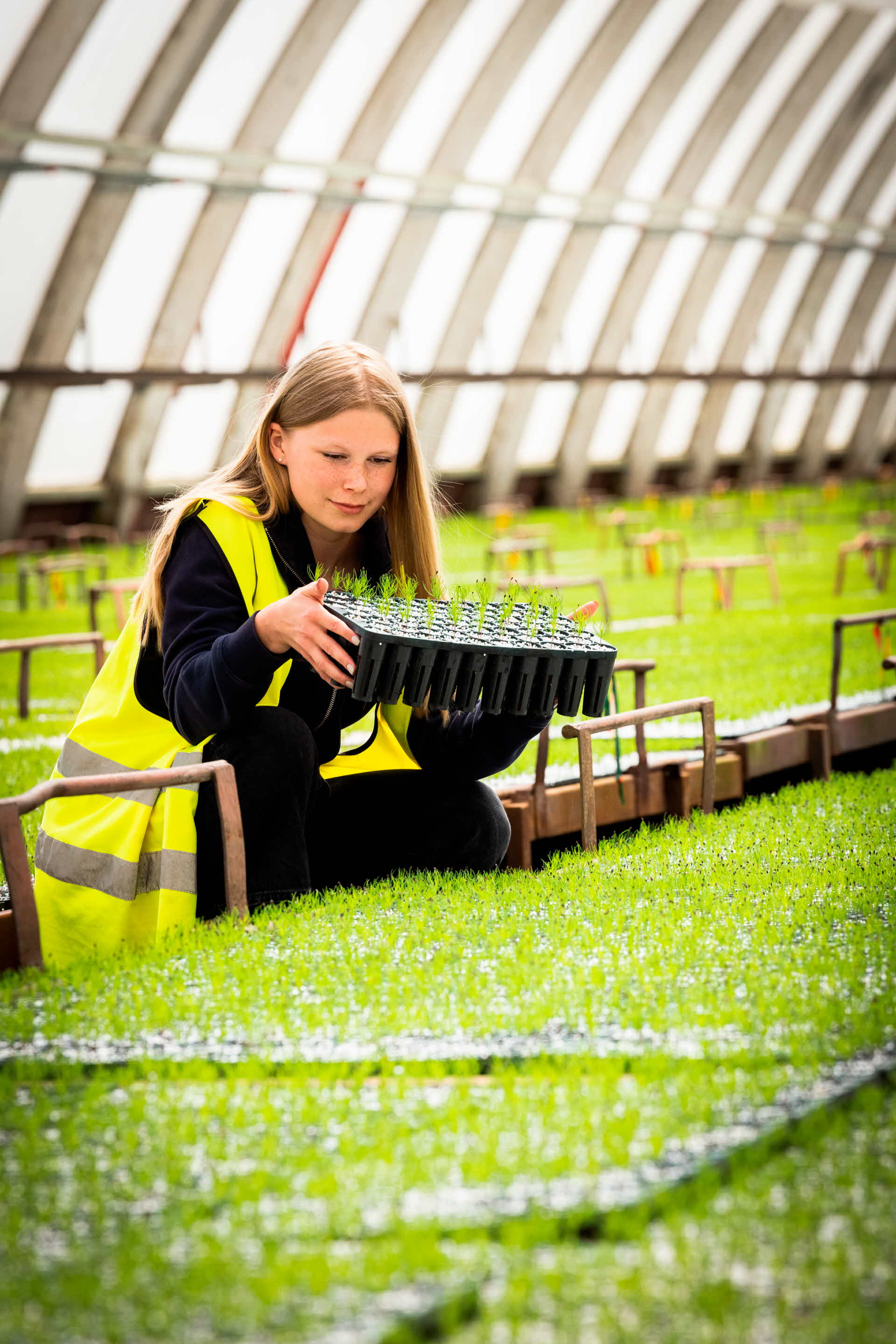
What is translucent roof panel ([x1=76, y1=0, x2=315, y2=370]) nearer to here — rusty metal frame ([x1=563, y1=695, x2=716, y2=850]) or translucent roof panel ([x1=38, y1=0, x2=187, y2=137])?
translucent roof panel ([x1=38, y1=0, x2=187, y2=137])

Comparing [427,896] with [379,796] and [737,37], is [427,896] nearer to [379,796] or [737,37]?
[379,796]

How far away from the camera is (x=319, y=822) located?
3.34 meters

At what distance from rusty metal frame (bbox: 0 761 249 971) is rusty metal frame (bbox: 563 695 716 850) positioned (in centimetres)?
77

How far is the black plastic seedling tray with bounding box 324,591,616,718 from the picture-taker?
8.91ft

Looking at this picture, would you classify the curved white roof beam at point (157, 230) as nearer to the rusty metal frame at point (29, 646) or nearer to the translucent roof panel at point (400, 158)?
the translucent roof panel at point (400, 158)

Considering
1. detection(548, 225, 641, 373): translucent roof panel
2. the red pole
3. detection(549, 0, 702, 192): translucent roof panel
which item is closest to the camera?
the red pole

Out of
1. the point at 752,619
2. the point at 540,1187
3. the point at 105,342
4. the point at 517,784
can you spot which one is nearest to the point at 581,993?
the point at 540,1187

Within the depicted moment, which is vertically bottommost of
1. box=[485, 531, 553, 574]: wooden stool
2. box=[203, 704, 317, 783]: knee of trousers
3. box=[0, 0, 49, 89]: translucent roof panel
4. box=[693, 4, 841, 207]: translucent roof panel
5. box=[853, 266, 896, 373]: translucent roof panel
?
box=[203, 704, 317, 783]: knee of trousers

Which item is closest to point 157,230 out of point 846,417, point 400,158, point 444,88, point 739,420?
point 400,158

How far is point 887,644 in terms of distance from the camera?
777 centimetres

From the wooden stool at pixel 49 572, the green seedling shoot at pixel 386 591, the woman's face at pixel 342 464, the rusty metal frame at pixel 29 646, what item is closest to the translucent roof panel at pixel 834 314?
the wooden stool at pixel 49 572

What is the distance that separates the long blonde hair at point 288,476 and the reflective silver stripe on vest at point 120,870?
486 mm

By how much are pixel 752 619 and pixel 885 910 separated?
25.3 ft

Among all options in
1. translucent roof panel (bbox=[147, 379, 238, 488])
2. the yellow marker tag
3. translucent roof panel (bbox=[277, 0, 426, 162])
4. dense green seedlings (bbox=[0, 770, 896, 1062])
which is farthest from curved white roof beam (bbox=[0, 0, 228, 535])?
dense green seedlings (bbox=[0, 770, 896, 1062])
